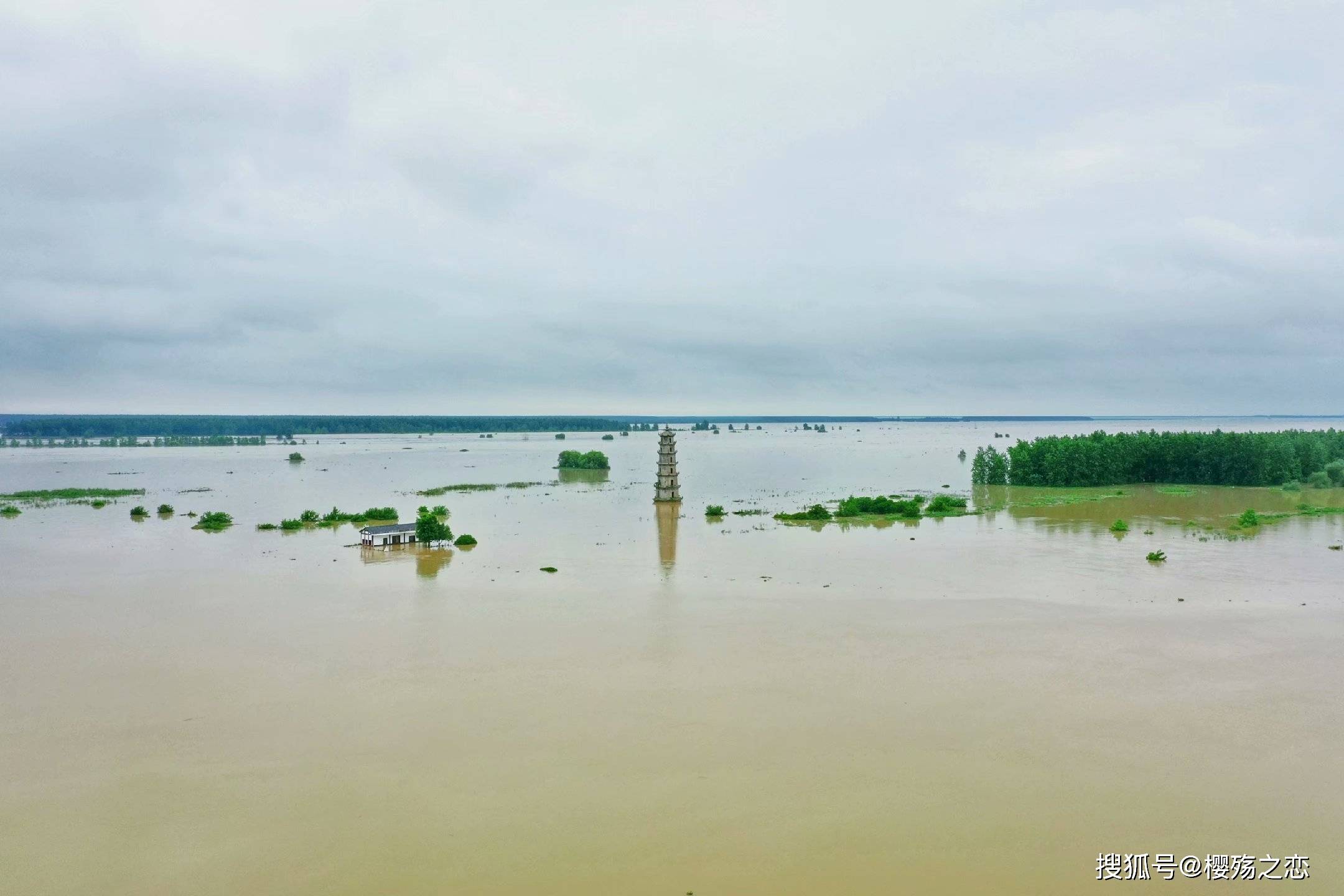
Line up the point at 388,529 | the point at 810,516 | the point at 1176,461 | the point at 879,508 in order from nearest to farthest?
the point at 388,529 < the point at 810,516 < the point at 879,508 < the point at 1176,461

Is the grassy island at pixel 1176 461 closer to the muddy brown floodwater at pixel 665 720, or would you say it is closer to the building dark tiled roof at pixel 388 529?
the muddy brown floodwater at pixel 665 720

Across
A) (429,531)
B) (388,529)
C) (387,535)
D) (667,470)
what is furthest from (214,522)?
(667,470)

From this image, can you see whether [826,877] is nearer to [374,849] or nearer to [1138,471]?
[374,849]

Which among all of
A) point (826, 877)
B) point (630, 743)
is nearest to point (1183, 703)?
point (826, 877)

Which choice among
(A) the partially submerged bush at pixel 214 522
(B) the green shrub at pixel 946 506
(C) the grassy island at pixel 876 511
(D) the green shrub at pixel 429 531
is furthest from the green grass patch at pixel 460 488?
(B) the green shrub at pixel 946 506

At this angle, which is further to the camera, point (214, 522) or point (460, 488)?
point (460, 488)

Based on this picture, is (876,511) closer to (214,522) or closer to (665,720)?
(665,720)
